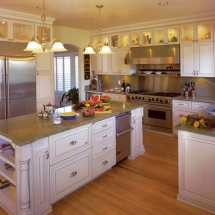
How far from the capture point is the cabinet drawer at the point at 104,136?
3.36 m

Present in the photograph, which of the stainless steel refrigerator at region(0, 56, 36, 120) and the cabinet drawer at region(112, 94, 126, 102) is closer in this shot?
the stainless steel refrigerator at region(0, 56, 36, 120)

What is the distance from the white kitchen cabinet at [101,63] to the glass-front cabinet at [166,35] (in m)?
1.59

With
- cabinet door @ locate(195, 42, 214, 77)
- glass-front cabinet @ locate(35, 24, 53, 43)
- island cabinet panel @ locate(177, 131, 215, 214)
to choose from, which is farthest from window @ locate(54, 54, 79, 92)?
island cabinet panel @ locate(177, 131, 215, 214)

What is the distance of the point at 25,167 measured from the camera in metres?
2.43

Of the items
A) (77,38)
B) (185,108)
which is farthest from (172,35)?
(77,38)

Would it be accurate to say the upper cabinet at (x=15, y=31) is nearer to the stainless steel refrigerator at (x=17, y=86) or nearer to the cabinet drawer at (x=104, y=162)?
the stainless steel refrigerator at (x=17, y=86)

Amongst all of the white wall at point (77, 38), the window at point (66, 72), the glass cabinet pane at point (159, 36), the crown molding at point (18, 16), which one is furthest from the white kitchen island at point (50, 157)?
the window at point (66, 72)

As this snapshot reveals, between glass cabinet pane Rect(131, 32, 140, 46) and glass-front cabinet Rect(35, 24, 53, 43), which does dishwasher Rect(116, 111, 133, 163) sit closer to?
glass-front cabinet Rect(35, 24, 53, 43)

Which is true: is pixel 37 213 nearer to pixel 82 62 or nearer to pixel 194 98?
pixel 194 98

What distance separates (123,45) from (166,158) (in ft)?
11.5

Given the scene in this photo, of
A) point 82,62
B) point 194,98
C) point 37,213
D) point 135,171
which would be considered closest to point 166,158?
point 135,171

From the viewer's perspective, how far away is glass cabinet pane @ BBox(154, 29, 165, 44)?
5.68 metres

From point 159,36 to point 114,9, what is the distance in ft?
5.78

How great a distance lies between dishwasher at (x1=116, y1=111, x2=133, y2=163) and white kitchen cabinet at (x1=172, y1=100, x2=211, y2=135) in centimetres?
168
